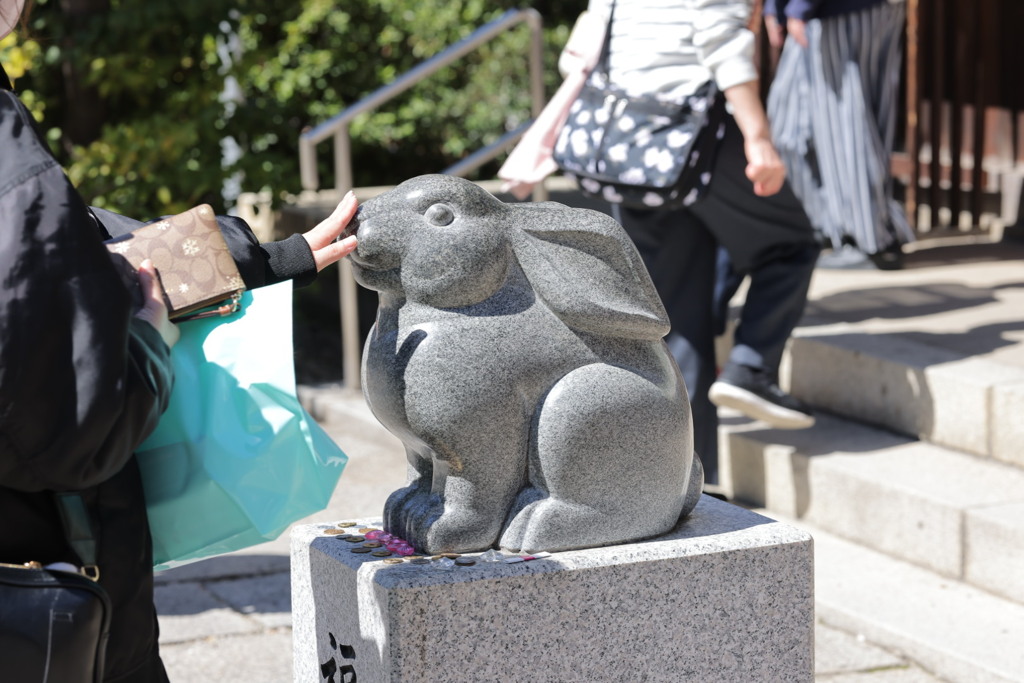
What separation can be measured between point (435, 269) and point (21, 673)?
99cm

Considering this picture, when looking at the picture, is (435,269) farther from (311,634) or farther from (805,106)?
(805,106)

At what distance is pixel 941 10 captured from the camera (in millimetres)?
6016

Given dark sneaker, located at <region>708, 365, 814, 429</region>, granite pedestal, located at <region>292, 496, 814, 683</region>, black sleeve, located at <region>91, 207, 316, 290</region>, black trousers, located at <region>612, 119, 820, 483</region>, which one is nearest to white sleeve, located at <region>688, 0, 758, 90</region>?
black trousers, located at <region>612, 119, 820, 483</region>

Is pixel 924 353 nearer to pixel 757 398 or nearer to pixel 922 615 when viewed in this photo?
pixel 757 398

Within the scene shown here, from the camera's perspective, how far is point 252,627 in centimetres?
368

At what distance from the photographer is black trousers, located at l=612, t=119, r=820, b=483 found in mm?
3850

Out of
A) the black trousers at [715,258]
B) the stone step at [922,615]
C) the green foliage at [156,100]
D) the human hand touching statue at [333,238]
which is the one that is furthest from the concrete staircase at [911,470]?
the green foliage at [156,100]

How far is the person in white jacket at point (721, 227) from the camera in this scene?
3619 mm

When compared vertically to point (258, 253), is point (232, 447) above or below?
below

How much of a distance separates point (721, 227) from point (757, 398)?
0.52 m

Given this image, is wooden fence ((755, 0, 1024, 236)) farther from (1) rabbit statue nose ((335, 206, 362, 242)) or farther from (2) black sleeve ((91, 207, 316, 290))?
(2) black sleeve ((91, 207, 316, 290))

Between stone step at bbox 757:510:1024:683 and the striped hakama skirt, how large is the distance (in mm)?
1922

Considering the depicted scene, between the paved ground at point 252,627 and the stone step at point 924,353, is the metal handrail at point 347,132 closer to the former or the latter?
the paved ground at point 252,627

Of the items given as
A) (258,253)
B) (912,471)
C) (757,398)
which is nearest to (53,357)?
(258,253)
